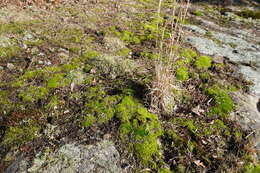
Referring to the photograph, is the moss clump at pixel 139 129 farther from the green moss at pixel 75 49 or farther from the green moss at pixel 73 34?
the green moss at pixel 73 34

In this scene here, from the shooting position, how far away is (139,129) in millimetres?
2580

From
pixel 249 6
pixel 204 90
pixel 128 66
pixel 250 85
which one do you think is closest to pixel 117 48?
pixel 128 66

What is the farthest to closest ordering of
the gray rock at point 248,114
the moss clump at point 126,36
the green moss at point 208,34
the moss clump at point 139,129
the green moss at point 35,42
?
the green moss at point 208,34 < the moss clump at point 126,36 < the green moss at point 35,42 < the gray rock at point 248,114 < the moss clump at point 139,129

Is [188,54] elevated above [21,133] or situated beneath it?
elevated above

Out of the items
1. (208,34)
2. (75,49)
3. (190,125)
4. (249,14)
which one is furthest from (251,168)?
(249,14)

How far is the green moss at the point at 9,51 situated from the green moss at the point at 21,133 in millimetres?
1868

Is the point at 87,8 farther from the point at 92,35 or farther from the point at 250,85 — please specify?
the point at 250,85

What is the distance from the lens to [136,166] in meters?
2.23

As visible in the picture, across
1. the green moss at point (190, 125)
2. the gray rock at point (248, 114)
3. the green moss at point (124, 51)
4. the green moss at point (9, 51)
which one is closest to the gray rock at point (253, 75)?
the gray rock at point (248, 114)

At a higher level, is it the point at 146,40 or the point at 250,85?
→ the point at 146,40

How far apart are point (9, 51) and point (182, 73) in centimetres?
318

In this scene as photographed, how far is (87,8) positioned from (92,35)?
1.85 meters

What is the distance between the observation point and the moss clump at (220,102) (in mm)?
2875

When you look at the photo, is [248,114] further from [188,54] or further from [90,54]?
[90,54]
